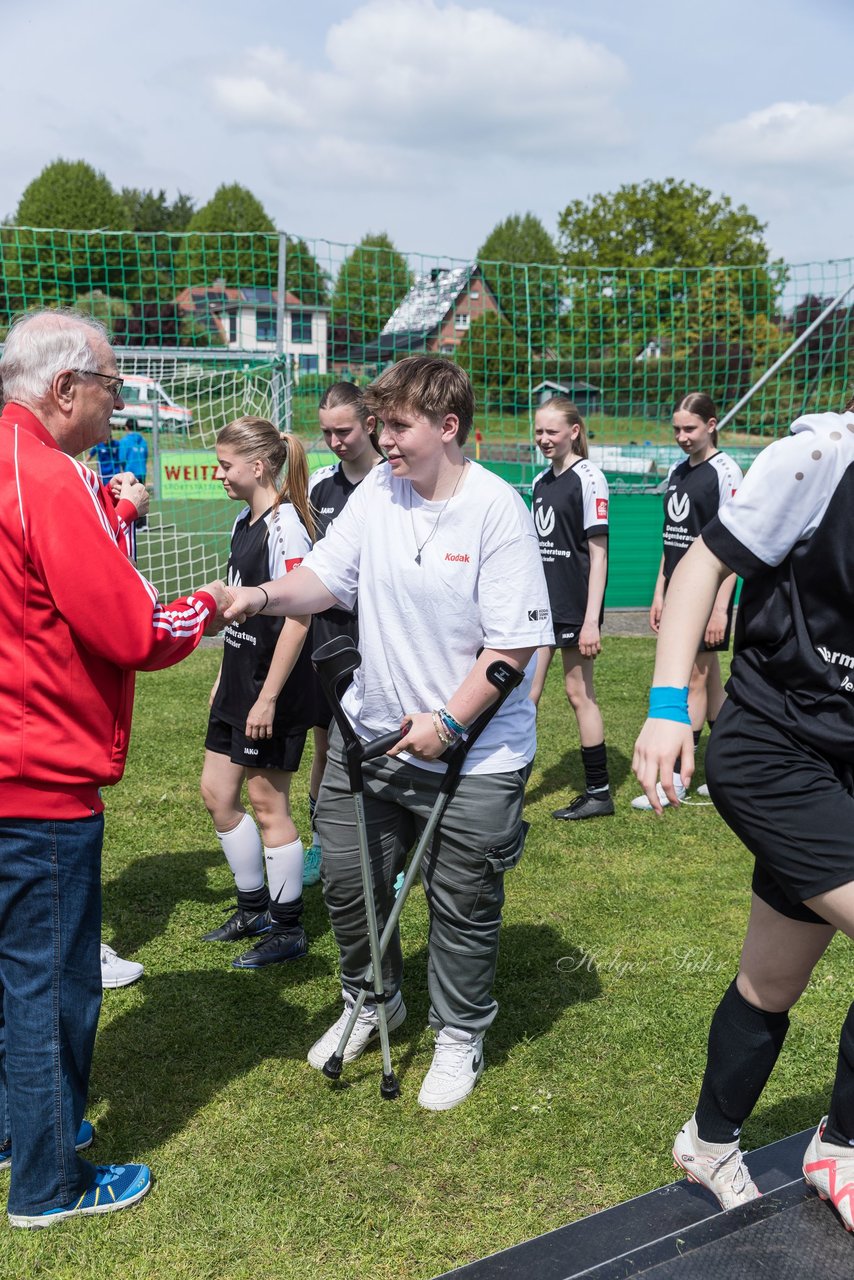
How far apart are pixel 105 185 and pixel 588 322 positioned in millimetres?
63453

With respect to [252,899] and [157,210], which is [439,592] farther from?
[157,210]

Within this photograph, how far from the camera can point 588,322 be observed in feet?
43.0

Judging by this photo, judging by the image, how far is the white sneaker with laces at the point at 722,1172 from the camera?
2.49m

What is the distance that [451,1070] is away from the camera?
3279 millimetres

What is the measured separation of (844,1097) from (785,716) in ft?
2.81

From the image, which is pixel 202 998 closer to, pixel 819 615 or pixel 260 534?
pixel 260 534

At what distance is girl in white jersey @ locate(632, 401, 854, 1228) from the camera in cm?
210

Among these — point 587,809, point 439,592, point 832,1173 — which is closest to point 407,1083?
point 832,1173

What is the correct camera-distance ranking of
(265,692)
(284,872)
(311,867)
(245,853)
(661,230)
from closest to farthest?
(265,692)
(284,872)
(245,853)
(311,867)
(661,230)

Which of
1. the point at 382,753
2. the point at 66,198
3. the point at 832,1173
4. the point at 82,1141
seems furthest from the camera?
the point at 66,198

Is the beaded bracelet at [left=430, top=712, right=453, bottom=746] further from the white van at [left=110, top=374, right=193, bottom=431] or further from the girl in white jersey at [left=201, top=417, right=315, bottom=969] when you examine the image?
the white van at [left=110, top=374, right=193, bottom=431]

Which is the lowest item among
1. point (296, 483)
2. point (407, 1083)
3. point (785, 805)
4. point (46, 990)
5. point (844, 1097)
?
point (407, 1083)

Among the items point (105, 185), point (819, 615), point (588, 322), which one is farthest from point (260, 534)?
point (105, 185)

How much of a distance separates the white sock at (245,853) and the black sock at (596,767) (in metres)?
2.24
